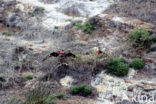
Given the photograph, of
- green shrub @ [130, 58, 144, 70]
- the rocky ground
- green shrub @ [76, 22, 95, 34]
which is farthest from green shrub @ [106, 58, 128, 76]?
green shrub @ [76, 22, 95, 34]

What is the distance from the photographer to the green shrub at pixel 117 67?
972cm

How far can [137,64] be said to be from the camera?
32.6 feet

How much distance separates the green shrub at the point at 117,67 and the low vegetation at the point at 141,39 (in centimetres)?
153

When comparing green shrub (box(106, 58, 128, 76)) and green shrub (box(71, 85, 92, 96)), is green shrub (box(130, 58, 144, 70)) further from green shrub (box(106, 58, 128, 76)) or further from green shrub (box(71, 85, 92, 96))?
green shrub (box(71, 85, 92, 96))

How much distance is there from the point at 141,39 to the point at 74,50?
3763mm

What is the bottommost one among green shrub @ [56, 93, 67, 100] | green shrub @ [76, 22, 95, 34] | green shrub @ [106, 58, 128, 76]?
green shrub @ [56, 93, 67, 100]

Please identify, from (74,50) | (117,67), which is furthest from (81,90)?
(74,50)

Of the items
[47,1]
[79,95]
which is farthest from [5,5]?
[79,95]

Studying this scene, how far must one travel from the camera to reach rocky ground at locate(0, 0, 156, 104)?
915cm

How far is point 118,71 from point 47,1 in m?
12.8

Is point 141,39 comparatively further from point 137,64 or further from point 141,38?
point 137,64

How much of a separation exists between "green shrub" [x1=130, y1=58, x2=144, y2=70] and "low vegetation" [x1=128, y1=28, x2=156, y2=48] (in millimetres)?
1113

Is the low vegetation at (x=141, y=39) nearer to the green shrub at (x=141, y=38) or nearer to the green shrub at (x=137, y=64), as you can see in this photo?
the green shrub at (x=141, y=38)

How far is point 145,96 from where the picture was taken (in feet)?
28.3
